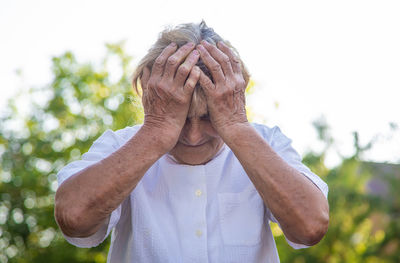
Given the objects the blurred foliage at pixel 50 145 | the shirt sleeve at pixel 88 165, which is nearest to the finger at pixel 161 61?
the shirt sleeve at pixel 88 165

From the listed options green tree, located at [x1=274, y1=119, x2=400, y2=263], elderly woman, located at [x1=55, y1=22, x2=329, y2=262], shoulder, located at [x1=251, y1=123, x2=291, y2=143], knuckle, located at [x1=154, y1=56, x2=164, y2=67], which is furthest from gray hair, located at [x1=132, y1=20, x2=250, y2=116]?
green tree, located at [x1=274, y1=119, x2=400, y2=263]

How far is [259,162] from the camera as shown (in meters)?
2.19

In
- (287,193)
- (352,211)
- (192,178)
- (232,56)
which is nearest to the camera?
(287,193)

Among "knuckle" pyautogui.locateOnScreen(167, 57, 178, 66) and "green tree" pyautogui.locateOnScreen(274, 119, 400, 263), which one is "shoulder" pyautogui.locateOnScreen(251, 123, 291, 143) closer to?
"knuckle" pyautogui.locateOnScreen(167, 57, 178, 66)

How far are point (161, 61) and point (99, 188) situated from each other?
68cm

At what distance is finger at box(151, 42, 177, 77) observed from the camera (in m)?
2.34

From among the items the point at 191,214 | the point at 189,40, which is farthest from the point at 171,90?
the point at 191,214

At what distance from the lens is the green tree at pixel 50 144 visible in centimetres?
1864

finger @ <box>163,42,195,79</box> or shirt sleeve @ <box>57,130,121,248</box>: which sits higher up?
finger @ <box>163,42,195,79</box>

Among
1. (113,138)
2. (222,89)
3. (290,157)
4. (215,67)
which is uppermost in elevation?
(215,67)

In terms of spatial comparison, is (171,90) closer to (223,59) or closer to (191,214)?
(223,59)

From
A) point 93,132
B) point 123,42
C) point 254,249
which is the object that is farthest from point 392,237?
point 123,42

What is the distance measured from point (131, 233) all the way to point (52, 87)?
19.7 m

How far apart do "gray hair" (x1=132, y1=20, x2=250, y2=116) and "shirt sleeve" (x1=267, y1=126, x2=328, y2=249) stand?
0.37 meters
